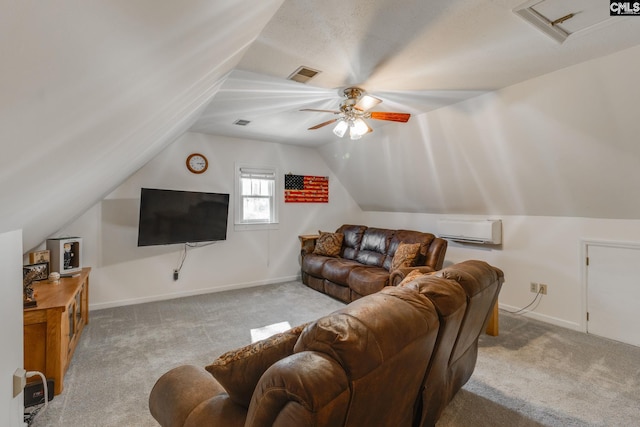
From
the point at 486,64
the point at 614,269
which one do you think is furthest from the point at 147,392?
the point at 614,269

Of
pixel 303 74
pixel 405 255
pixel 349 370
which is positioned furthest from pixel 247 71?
pixel 405 255

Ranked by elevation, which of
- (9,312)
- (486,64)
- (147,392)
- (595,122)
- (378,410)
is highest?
(486,64)

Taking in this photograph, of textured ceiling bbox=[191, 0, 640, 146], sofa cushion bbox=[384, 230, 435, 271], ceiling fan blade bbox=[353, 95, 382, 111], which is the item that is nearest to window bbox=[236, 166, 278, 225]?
textured ceiling bbox=[191, 0, 640, 146]

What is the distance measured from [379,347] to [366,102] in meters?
2.37

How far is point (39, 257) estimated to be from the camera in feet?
9.95

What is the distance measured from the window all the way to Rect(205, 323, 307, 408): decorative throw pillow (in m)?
4.04

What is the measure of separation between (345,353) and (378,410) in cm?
35

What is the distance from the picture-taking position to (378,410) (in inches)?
42.9

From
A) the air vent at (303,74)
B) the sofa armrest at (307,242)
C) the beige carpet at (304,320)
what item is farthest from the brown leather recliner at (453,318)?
the sofa armrest at (307,242)

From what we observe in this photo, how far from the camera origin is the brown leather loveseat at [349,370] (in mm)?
861

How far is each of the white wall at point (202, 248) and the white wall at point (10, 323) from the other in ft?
8.28

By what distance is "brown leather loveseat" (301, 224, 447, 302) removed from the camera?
13.1 ft

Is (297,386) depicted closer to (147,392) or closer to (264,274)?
(147,392)

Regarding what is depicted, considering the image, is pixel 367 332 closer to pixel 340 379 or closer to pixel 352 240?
pixel 340 379
